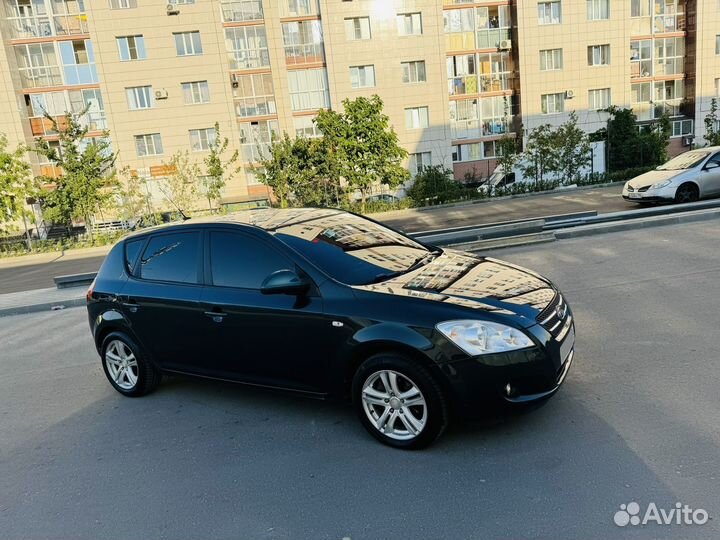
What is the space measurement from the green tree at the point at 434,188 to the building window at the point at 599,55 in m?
18.5

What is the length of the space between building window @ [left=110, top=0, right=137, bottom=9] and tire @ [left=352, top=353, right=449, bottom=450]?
3719 centimetres

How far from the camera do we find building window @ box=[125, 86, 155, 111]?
113ft

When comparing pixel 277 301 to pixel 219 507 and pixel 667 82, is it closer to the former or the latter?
pixel 219 507

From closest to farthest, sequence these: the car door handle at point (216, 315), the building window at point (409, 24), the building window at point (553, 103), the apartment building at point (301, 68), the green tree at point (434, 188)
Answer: the car door handle at point (216, 315)
the green tree at point (434, 188)
the apartment building at point (301, 68)
the building window at point (409, 24)
the building window at point (553, 103)

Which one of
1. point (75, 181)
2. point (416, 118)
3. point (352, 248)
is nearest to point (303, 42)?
point (416, 118)

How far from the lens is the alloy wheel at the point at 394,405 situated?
143 inches

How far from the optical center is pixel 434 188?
2648cm

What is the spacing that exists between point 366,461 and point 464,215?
1770 cm

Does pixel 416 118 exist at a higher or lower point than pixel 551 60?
lower

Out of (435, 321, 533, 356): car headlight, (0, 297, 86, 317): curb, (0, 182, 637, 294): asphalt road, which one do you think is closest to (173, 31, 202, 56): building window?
(0, 182, 637, 294): asphalt road

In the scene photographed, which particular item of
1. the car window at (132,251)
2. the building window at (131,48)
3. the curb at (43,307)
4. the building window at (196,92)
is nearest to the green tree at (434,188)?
the building window at (196,92)

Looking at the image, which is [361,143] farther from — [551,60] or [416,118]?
[551,60]

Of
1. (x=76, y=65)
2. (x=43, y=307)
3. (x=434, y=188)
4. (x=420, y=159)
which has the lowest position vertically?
(x=43, y=307)

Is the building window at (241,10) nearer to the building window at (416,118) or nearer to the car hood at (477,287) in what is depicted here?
the building window at (416,118)
